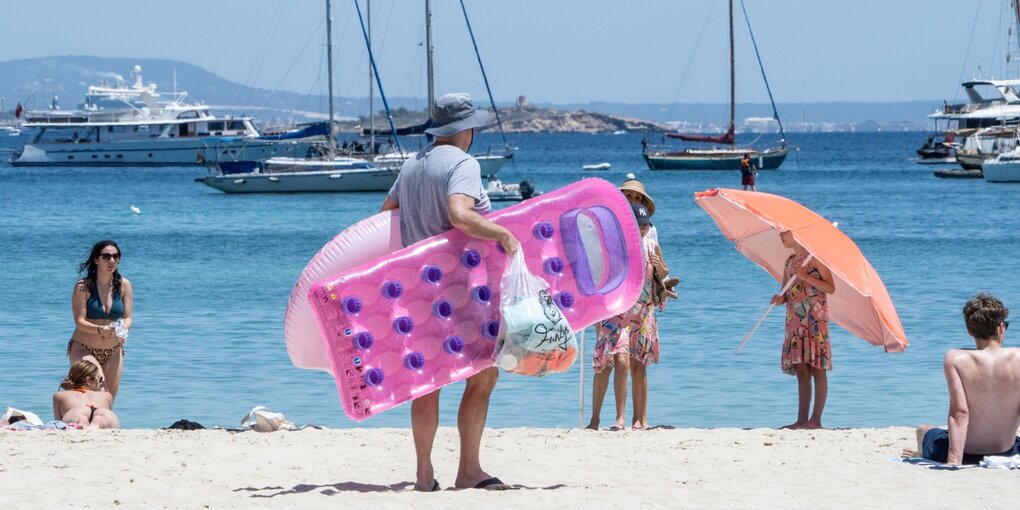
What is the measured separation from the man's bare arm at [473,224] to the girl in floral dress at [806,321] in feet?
9.40

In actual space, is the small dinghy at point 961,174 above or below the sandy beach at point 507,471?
below

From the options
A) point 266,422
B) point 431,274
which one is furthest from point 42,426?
point 431,274

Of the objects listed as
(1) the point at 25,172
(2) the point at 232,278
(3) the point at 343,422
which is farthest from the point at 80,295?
(1) the point at 25,172

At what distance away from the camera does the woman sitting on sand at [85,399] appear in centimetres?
856

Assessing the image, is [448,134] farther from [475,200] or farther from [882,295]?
[882,295]

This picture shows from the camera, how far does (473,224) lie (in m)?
5.89

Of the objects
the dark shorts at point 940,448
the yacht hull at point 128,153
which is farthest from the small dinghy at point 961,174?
the dark shorts at point 940,448

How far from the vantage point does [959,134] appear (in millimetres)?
77562

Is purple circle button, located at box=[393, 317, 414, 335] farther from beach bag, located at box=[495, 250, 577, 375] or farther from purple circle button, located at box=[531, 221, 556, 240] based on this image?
purple circle button, located at box=[531, 221, 556, 240]

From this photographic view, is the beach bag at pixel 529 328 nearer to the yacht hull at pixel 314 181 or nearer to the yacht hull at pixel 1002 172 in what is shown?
the yacht hull at pixel 314 181

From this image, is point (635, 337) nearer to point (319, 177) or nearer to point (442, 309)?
point (442, 309)

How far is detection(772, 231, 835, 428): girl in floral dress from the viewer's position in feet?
27.6

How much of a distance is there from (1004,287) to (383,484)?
51.5 ft

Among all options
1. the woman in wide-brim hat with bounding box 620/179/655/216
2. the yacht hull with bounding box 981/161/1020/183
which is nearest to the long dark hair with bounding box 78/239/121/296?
the woman in wide-brim hat with bounding box 620/179/655/216
